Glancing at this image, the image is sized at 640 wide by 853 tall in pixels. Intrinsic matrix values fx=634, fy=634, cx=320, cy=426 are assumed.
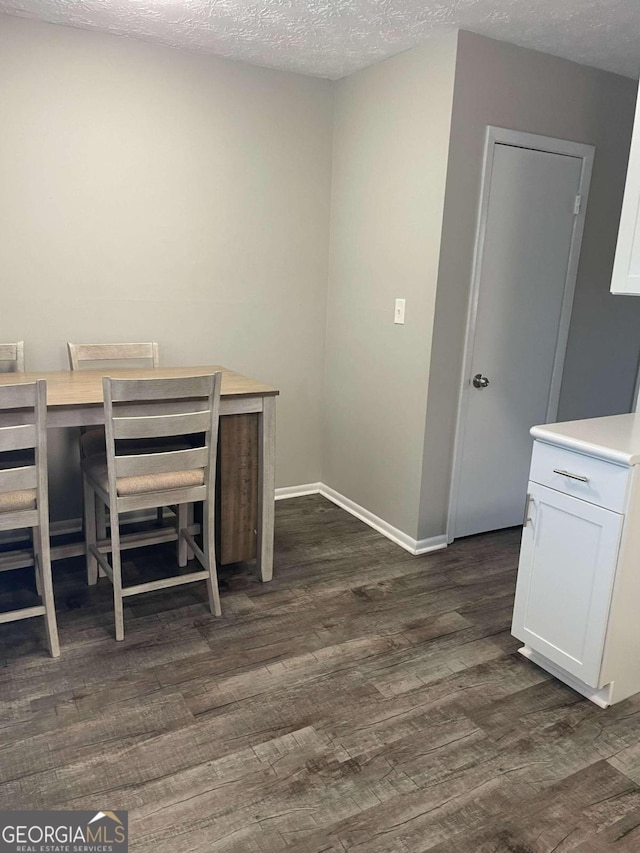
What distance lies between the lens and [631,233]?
239 centimetres

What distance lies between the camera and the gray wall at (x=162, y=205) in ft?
9.71

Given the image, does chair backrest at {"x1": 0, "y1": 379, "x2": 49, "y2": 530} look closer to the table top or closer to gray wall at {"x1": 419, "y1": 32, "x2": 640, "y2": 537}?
the table top

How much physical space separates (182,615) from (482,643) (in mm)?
1220

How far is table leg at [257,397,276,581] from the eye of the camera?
2771 mm

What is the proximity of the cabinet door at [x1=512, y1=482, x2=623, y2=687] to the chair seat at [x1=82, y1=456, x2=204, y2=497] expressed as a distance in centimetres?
131

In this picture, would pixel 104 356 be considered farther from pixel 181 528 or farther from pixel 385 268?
pixel 385 268

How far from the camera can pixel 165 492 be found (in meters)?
2.48

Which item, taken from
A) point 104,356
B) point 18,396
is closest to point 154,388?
A: point 18,396

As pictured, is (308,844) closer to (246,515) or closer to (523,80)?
(246,515)

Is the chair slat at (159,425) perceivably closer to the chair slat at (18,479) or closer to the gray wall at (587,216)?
the chair slat at (18,479)

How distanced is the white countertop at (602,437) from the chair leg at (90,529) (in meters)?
1.85

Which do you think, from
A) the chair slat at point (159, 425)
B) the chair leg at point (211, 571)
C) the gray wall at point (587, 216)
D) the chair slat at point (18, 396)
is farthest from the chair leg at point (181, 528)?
the gray wall at point (587, 216)

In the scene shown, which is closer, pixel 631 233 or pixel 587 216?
pixel 631 233

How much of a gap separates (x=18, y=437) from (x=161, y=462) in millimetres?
506
